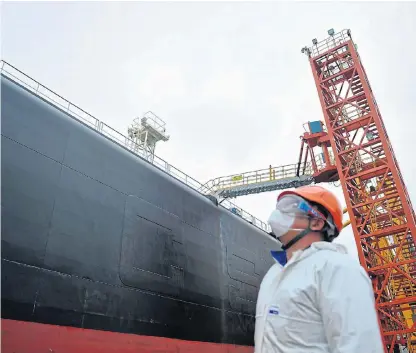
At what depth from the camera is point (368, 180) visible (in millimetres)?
15453

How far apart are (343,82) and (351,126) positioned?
2609 millimetres

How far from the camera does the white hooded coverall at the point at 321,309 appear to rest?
173 centimetres

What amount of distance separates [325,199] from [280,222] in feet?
1.20

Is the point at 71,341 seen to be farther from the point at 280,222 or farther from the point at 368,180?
the point at 368,180

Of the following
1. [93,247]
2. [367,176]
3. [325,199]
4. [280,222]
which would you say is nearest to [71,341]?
[93,247]

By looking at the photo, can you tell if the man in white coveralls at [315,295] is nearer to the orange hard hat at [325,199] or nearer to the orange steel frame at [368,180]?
the orange hard hat at [325,199]

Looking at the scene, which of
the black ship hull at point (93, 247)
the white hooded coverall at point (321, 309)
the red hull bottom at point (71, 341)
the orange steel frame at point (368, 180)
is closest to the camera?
the white hooded coverall at point (321, 309)

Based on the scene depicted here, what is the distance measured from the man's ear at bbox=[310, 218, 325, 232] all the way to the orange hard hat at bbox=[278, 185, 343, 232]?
0.30 ft

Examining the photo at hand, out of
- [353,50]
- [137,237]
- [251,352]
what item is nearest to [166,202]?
[137,237]

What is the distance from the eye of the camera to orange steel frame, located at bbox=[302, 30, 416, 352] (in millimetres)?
13195

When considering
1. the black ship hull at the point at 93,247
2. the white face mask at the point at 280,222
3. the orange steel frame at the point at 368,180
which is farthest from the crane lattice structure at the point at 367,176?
the white face mask at the point at 280,222

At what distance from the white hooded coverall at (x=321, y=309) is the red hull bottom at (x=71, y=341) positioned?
477cm

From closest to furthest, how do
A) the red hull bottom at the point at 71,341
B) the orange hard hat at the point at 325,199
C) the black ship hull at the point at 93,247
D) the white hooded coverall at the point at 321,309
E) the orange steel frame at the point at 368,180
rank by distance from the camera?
the white hooded coverall at the point at 321,309 → the orange hard hat at the point at 325,199 → the red hull bottom at the point at 71,341 → the black ship hull at the point at 93,247 → the orange steel frame at the point at 368,180

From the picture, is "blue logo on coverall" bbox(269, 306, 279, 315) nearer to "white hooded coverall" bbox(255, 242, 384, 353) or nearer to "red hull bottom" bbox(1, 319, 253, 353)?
"white hooded coverall" bbox(255, 242, 384, 353)
